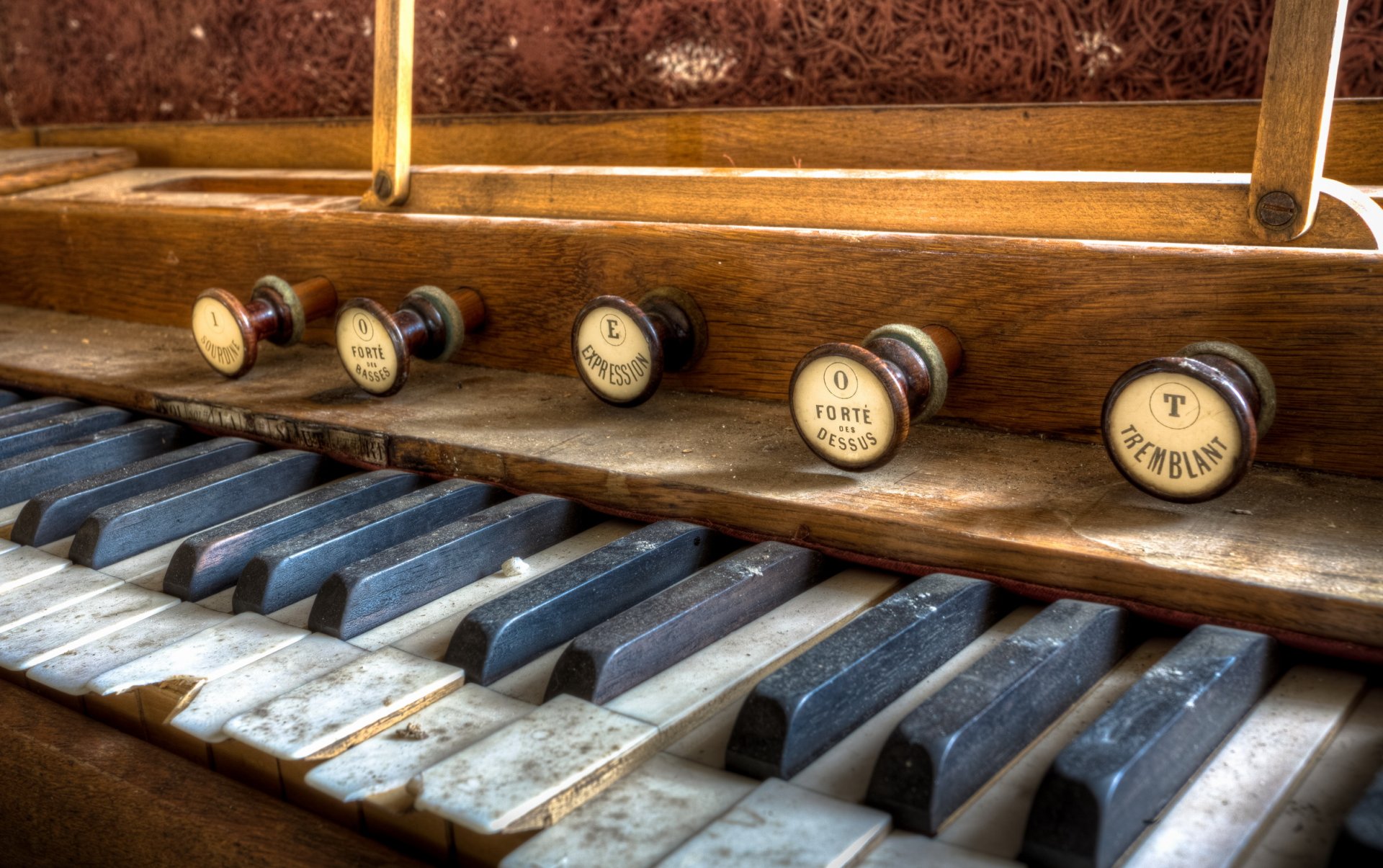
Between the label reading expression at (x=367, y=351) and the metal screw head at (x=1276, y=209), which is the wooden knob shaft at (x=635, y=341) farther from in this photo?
the metal screw head at (x=1276, y=209)

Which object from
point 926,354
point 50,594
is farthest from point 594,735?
point 50,594

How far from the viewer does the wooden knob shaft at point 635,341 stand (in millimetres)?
1316

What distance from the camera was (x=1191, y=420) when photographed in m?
0.98

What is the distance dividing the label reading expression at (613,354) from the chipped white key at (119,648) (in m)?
0.49

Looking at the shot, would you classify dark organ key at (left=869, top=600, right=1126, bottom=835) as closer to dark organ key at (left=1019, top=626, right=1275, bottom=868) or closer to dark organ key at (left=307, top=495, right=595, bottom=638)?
dark organ key at (left=1019, top=626, right=1275, bottom=868)

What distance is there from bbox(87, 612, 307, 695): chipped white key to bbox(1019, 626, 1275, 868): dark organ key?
0.65m

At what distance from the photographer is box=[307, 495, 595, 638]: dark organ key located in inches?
41.3

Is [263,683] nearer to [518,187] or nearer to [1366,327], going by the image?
[518,187]

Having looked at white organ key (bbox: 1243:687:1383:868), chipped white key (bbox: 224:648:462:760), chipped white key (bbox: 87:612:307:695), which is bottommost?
chipped white key (bbox: 87:612:307:695)

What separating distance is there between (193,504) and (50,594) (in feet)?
0.60

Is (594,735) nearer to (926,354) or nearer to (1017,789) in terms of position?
(1017,789)

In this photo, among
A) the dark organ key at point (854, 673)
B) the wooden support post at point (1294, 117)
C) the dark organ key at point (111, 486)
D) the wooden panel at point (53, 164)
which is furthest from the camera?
the wooden panel at point (53, 164)

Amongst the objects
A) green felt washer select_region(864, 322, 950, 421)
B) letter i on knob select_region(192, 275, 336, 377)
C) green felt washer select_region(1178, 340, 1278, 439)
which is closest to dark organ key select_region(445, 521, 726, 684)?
green felt washer select_region(864, 322, 950, 421)

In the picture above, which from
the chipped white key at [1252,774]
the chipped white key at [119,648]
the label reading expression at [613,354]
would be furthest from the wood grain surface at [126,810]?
the label reading expression at [613,354]
